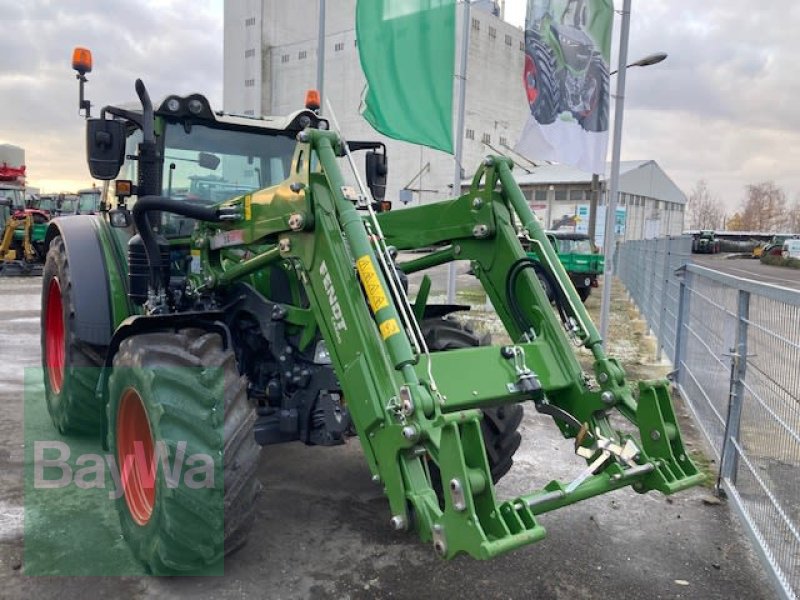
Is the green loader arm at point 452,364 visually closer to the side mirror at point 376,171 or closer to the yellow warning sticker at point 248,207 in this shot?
the yellow warning sticker at point 248,207

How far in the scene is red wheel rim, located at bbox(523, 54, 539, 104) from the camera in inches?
332

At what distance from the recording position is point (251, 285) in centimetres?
429

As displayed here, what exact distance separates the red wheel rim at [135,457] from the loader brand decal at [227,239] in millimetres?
1066

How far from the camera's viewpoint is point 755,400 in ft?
13.8

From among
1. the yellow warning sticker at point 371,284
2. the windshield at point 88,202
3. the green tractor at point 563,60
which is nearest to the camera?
the yellow warning sticker at point 371,284

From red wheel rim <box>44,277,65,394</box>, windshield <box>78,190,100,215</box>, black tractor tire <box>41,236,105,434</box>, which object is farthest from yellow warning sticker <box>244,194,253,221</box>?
windshield <box>78,190,100,215</box>

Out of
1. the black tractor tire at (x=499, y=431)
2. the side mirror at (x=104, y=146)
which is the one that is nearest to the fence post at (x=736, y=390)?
the black tractor tire at (x=499, y=431)

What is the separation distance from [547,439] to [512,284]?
95.7 inches

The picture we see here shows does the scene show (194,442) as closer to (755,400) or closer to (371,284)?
(371,284)

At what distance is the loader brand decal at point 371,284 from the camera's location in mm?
3088

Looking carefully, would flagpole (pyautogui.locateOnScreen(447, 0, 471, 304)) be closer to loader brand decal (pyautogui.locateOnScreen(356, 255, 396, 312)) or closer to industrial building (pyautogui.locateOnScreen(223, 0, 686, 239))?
loader brand decal (pyautogui.locateOnScreen(356, 255, 396, 312))

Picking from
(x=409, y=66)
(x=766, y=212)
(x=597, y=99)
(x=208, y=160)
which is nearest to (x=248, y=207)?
(x=208, y=160)

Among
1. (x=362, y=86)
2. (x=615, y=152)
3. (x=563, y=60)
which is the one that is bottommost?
(x=615, y=152)

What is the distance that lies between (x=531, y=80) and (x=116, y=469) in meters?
6.75
